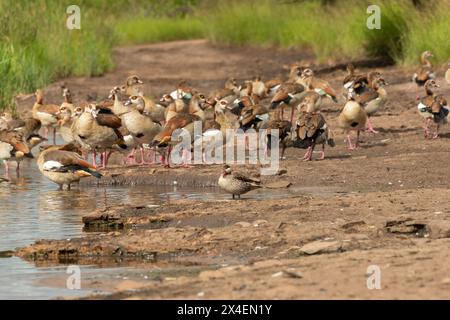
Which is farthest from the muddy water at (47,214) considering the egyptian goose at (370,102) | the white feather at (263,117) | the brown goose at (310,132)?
the egyptian goose at (370,102)

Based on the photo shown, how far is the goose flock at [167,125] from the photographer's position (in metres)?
17.3

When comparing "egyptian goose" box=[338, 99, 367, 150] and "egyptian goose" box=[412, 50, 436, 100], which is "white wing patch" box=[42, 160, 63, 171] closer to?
"egyptian goose" box=[338, 99, 367, 150]

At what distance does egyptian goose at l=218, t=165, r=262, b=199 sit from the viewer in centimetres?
1467

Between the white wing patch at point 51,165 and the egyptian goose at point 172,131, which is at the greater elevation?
the egyptian goose at point 172,131

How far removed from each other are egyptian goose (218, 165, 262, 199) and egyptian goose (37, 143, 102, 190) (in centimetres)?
269

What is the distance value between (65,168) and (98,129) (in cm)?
169

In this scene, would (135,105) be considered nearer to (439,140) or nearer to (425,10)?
(439,140)

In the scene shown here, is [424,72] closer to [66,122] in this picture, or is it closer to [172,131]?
[66,122]

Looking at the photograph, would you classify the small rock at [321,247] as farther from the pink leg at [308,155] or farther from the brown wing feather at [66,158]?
the pink leg at [308,155]

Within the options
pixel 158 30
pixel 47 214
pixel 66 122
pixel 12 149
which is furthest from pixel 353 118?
pixel 158 30

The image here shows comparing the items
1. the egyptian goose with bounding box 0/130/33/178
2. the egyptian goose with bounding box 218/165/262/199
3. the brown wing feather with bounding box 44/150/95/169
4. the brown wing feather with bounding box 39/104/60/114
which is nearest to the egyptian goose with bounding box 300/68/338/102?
the brown wing feather with bounding box 39/104/60/114

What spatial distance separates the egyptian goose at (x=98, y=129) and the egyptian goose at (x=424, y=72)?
343 inches

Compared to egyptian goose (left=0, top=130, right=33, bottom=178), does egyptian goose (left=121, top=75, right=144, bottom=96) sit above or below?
above

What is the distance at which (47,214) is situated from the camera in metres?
14.7
